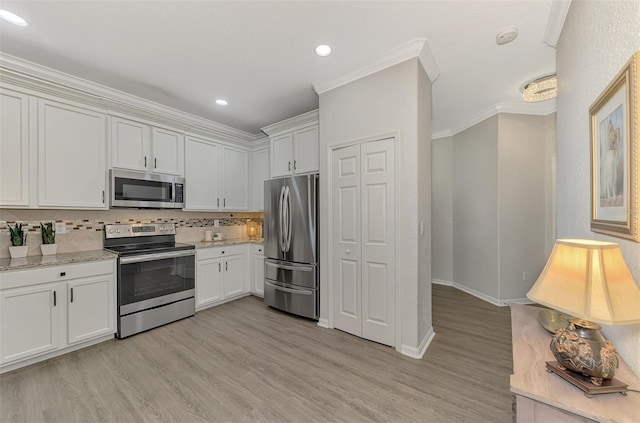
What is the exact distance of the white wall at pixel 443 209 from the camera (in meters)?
4.82

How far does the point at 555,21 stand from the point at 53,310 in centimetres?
484

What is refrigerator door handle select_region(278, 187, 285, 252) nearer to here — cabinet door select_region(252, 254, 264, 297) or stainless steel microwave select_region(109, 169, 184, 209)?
cabinet door select_region(252, 254, 264, 297)

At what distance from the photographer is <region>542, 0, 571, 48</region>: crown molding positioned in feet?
5.98

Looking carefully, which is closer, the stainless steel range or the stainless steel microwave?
the stainless steel range

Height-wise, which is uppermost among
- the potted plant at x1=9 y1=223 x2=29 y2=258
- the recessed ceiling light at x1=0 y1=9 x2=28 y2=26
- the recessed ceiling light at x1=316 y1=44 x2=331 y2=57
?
the recessed ceiling light at x1=316 y1=44 x2=331 y2=57

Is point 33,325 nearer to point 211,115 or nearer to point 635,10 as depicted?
point 211,115

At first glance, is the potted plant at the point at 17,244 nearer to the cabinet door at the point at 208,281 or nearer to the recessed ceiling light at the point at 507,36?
the cabinet door at the point at 208,281

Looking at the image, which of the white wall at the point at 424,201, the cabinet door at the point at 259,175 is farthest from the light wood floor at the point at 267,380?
the cabinet door at the point at 259,175

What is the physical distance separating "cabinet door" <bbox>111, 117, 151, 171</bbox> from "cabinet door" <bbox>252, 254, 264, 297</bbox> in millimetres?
1988

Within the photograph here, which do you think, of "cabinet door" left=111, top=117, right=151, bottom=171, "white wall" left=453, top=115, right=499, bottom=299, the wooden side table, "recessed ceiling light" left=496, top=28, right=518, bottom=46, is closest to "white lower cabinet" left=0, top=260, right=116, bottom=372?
"cabinet door" left=111, top=117, right=151, bottom=171

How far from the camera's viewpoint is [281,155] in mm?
3770

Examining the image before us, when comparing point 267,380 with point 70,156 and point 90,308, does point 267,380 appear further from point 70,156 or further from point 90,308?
point 70,156

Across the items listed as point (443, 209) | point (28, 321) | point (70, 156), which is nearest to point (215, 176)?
point (70, 156)

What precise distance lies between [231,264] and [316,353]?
2.09m
